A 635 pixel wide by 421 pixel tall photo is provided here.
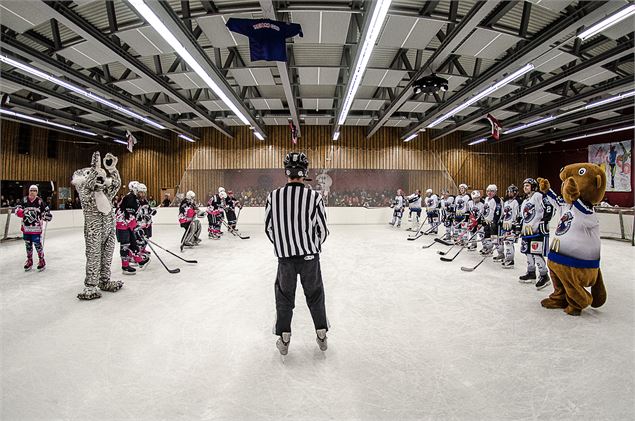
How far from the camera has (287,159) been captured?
2.46 m

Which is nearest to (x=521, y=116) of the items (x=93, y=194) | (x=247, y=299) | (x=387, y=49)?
(x=387, y=49)

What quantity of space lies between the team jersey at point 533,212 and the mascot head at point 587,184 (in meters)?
0.98

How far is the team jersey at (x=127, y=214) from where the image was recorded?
5105 mm

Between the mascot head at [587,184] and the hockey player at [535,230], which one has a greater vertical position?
the mascot head at [587,184]

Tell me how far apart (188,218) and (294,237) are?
595 centimetres

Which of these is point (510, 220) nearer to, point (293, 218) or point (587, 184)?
point (587, 184)

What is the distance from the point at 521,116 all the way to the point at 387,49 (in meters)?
7.88

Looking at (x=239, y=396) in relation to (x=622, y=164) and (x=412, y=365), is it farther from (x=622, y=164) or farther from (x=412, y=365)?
(x=622, y=164)

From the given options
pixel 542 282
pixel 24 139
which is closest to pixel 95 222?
pixel 542 282

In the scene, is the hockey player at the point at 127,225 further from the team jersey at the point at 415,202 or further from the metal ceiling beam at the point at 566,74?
the metal ceiling beam at the point at 566,74

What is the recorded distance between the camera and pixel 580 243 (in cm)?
333

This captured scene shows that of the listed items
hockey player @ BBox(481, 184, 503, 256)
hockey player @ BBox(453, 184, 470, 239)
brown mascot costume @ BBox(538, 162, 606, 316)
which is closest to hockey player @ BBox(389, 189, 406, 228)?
hockey player @ BBox(453, 184, 470, 239)

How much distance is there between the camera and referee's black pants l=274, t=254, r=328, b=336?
2.42m

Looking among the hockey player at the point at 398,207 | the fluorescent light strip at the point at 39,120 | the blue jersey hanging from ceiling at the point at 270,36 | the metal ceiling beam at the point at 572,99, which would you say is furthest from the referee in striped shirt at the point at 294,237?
the fluorescent light strip at the point at 39,120
